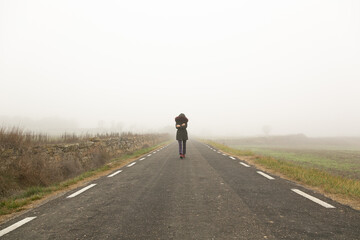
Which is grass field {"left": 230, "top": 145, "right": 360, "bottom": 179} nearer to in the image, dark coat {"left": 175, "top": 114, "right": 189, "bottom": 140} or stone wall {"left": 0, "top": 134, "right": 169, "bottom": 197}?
dark coat {"left": 175, "top": 114, "right": 189, "bottom": 140}

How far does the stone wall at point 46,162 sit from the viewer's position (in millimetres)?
6227

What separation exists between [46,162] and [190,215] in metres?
6.77

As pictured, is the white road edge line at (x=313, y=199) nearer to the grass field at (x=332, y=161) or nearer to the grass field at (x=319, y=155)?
the grass field at (x=319, y=155)

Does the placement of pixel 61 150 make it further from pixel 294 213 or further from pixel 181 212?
pixel 294 213

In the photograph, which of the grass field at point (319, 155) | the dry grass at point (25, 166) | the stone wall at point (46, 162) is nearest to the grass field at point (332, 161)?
the grass field at point (319, 155)

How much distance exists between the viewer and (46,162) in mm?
7445

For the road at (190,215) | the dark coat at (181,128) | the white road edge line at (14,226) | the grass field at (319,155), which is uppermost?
the dark coat at (181,128)

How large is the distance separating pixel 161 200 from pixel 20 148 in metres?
6.20

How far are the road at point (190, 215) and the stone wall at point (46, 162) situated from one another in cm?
247

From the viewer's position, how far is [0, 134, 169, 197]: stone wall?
6227 millimetres

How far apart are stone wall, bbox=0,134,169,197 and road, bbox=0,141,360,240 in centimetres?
247

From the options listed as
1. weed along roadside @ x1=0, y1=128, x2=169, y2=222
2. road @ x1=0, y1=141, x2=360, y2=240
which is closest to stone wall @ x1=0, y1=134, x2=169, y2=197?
weed along roadside @ x1=0, y1=128, x2=169, y2=222

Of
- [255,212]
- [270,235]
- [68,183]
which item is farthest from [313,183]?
[68,183]

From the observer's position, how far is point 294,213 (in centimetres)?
330
